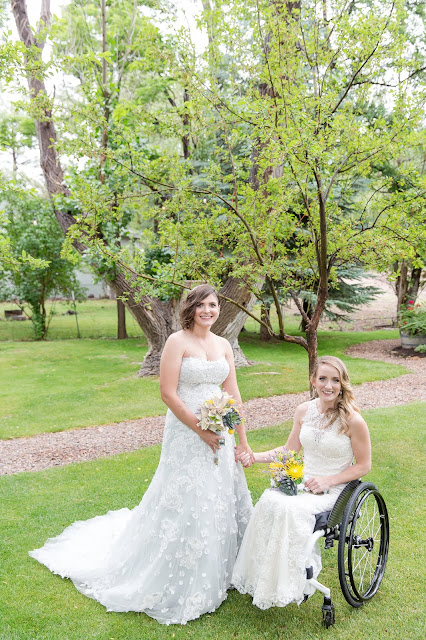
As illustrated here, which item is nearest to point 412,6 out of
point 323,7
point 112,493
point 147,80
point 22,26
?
point 147,80

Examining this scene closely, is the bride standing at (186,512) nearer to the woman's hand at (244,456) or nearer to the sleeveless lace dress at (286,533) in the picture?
the woman's hand at (244,456)

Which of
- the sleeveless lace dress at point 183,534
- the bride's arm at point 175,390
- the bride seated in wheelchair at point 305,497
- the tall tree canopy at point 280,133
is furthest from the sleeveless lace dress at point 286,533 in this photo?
the tall tree canopy at point 280,133

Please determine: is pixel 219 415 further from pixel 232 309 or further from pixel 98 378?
pixel 98 378

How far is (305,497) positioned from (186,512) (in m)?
0.82

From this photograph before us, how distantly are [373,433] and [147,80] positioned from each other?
13.7 metres

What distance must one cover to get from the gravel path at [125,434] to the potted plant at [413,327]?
Answer: 122 inches

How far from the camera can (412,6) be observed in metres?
15.8

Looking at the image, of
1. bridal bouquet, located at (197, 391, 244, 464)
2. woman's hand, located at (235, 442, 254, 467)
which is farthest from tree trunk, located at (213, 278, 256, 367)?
bridal bouquet, located at (197, 391, 244, 464)

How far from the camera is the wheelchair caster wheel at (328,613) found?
3486 millimetres

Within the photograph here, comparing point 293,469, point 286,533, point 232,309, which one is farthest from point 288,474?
point 232,309

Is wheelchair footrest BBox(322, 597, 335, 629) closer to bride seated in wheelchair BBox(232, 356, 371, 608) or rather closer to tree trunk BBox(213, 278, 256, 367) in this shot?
bride seated in wheelchair BBox(232, 356, 371, 608)

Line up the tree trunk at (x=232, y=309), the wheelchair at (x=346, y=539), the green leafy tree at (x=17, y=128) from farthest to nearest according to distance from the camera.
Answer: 1. the green leafy tree at (x=17, y=128)
2. the tree trunk at (x=232, y=309)
3. the wheelchair at (x=346, y=539)

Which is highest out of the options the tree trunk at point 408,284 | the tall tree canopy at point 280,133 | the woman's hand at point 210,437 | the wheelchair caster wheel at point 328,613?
the tall tree canopy at point 280,133

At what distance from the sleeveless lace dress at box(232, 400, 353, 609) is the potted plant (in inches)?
459
